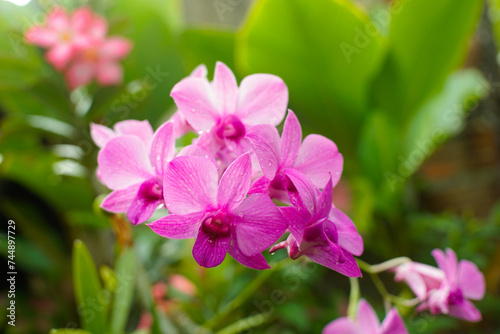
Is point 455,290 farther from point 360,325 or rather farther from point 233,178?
point 233,178

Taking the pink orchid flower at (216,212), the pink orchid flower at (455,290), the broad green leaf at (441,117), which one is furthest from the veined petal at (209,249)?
the broad green leaf at (441,117)

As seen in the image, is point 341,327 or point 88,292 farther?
point 88,292

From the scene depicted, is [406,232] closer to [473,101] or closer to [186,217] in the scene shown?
[473,101]

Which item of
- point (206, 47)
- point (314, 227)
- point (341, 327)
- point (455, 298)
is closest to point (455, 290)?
point (455, 298)

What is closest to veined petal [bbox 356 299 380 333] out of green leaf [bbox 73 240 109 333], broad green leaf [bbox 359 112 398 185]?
green leaf [bbox 73 240 109 333]

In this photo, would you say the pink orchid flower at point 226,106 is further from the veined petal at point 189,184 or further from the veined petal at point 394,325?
the veined petal at point 394,325

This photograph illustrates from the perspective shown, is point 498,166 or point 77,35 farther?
point 498,166

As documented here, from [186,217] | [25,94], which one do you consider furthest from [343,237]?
[25,94]

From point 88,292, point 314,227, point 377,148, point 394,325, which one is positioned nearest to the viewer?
point 314,227
